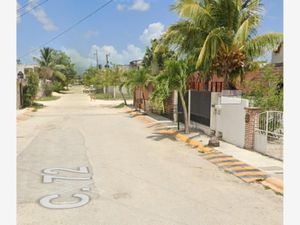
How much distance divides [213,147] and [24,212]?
22.4ft

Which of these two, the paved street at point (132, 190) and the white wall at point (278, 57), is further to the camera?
the white wall at point (278, 57)

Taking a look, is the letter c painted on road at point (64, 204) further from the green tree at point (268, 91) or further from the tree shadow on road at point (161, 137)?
the green tree at point (268, 91)

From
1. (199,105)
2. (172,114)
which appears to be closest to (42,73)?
(172,114)

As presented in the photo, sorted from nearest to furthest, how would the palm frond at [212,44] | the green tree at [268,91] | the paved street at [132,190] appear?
the paved street at [132,190] < the palm frond at [212,44] < the green tree at [268,91]

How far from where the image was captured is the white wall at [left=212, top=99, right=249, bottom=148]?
420 inches

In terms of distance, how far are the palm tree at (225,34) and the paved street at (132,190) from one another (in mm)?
3415

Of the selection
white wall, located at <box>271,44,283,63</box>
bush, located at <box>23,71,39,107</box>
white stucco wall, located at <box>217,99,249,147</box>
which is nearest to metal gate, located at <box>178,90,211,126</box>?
white stucco wall, located at <box>217,99,249,147</box>

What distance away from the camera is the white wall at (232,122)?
10.7 m

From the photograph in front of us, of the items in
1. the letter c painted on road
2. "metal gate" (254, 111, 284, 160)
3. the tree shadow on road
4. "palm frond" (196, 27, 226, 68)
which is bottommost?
the letter c painted on road

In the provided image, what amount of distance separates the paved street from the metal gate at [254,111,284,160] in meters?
1.91

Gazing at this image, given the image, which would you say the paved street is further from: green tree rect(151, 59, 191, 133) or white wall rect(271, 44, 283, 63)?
white wall rect(271, 44, 283, 63)

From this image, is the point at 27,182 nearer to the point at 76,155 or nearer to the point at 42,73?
the point at 76,155

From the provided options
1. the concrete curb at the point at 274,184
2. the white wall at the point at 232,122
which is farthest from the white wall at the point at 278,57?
the concrete curb at the point at 274,184

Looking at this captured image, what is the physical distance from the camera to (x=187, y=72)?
1320 cm
